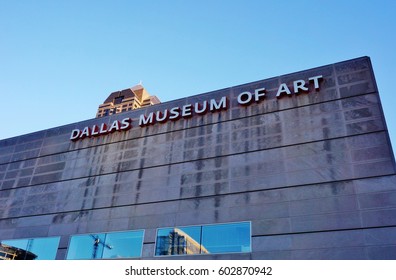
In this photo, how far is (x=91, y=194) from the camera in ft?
72.0

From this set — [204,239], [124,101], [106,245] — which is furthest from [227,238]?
[124,101]

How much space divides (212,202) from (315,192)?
513 cm

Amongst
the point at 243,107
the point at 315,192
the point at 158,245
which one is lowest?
the point at 158,245

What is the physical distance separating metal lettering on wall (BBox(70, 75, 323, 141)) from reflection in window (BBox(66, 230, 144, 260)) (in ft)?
23.6

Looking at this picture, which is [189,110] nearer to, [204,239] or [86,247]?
[204,239]

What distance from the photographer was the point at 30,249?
2130 cm

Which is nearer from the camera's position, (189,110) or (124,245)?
(124,245)

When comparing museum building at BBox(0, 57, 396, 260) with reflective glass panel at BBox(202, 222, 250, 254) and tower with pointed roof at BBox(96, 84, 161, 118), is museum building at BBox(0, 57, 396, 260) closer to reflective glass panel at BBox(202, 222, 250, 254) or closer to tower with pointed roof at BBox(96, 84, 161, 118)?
reflective glass panel at BBox(202, 222, 250, 254)

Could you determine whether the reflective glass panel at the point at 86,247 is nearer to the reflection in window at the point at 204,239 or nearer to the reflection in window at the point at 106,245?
the reflection in window at the point at 106,245

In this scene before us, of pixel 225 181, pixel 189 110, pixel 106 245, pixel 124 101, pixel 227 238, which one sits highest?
pixel 124 101

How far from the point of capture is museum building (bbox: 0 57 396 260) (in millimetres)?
16156

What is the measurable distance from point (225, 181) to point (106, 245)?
741 centimetres
